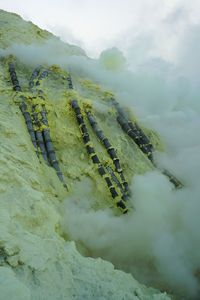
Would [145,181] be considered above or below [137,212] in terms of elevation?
above

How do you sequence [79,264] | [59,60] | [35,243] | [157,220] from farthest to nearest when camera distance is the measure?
1. [59,60]
2. [157,220]
3. [79,264]
4. [35,243]

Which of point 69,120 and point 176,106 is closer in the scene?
point 69,120

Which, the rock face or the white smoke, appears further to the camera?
the white smoke

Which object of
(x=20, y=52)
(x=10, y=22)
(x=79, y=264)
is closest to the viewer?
(x=79, y=264)

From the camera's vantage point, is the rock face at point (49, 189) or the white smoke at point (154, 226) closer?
the rock face at point (49, 189)

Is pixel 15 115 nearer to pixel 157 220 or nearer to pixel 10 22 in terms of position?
pixel 157 220

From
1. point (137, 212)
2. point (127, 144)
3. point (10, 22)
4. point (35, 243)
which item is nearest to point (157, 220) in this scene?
point (137, 212)

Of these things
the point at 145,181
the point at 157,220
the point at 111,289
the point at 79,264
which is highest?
the point at 145,181

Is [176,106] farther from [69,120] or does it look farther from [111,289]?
[111,289]
